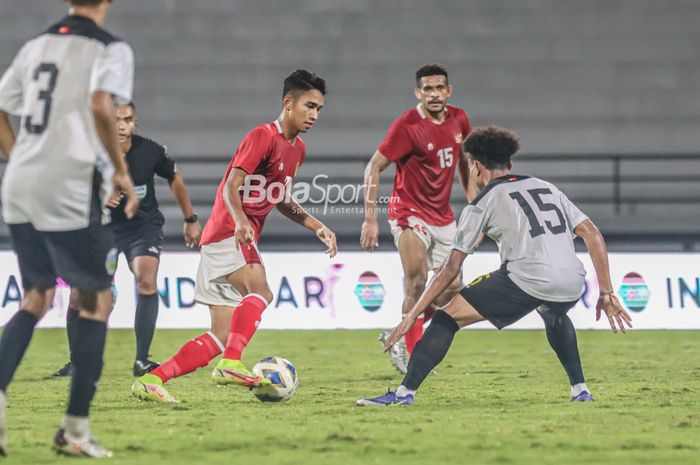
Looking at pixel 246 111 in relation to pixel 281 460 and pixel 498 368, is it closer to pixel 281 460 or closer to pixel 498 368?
pixel 498 368

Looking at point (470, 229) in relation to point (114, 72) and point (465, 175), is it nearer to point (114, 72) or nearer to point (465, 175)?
point (114, 72)

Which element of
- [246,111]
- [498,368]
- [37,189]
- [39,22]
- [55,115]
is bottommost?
[498,368]

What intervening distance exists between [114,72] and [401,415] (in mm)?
2396

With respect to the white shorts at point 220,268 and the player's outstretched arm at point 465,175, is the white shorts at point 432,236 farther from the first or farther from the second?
the white shorts at point 220,268

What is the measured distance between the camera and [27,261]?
190 inches

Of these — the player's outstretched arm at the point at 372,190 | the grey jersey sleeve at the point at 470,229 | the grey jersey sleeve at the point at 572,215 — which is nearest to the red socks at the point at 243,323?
the grey jersey sleeve at the point at 470,229

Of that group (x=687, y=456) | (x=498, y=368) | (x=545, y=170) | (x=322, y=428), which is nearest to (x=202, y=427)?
(x=322, y=428)

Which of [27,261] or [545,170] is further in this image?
[545,170]

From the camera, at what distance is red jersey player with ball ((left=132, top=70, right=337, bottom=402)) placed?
21.3 feet

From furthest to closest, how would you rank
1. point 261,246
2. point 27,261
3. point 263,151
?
point 261,246, point 263,151, point 27,261

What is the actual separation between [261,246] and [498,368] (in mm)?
6413

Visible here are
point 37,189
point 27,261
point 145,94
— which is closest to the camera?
point 37,189

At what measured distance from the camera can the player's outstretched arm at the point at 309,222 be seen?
6.70 meters

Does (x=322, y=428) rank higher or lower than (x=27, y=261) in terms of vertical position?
lower
